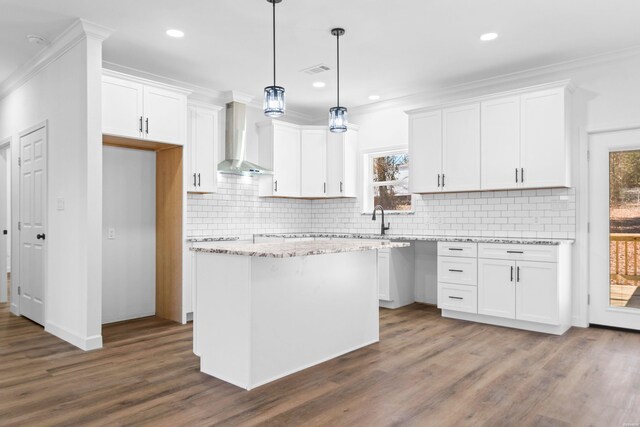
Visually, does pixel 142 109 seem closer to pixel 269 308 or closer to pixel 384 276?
pixel 269 308

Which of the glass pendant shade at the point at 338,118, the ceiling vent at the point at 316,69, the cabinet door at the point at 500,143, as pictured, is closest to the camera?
the glass pendant shade at the point at 338,118

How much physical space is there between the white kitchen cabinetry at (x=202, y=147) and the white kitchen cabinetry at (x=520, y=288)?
306cm

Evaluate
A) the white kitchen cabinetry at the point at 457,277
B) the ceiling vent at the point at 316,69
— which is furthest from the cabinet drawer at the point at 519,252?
the ceiling vent at the point at 316,69

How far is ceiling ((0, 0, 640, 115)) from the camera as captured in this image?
11.8 ft

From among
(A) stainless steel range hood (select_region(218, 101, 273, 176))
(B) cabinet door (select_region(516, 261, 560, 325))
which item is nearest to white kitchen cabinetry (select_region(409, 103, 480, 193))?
(B) cabinet door (select_region(516, 261, 560, 325))

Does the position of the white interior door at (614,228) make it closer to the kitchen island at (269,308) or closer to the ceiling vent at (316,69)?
the kitchen island at (269,308)

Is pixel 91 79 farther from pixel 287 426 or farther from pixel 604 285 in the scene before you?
pixel 604 285

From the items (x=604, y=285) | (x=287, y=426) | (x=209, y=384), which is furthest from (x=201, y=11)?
(x=604, y=285)

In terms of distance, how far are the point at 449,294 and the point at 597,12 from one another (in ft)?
9.97

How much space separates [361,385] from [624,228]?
10.9 ft

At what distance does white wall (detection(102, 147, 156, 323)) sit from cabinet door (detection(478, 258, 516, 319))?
12.4 feet

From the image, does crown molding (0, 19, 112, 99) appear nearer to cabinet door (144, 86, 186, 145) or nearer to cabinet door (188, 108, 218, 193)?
cabinet door (144, 86, 186, 145)

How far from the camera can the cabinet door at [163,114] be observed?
4.60 metres

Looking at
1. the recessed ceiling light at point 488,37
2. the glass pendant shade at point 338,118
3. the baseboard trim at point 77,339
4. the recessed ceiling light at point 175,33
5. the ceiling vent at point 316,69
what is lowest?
the baseboard trim at point 77,339
